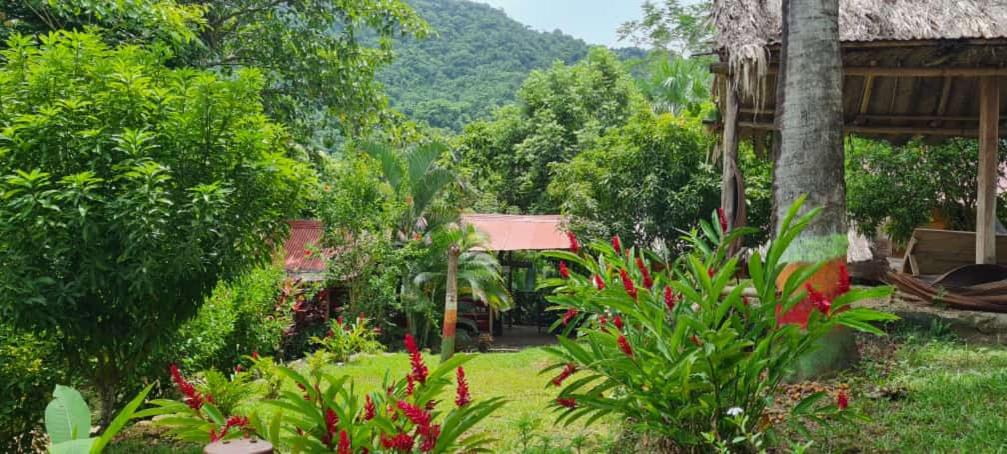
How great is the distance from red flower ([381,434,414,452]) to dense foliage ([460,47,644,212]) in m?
16.2

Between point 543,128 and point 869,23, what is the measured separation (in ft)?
44.6

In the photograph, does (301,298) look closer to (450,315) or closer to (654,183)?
(450,315)

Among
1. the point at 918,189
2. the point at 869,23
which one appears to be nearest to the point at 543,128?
the point at 918,189

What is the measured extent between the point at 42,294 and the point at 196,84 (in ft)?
4.44

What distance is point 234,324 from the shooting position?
705 centimetres

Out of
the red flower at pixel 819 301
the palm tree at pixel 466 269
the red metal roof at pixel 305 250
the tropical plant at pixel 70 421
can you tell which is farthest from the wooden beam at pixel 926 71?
the red metal roof at pixel 305 250

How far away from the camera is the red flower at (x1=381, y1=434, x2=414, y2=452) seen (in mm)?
2486

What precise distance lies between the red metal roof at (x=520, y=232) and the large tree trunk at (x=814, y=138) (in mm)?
9619

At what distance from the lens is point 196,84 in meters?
4.31

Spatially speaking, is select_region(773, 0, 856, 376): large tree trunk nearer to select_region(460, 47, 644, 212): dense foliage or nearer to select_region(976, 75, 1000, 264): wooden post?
select_region(976, 75, 1000, 264): wooden post

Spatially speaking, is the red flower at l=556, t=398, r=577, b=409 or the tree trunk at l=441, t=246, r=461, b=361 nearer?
the red flower at l=556, t=398, r=577, b=409

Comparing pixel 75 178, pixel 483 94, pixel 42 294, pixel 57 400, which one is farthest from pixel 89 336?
pixel 483 94

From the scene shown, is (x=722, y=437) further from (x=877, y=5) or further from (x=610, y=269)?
(x=877, y=5)

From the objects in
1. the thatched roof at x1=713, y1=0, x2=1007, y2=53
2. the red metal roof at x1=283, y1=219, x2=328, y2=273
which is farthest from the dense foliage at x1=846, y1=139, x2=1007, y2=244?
the red metal roof at x1=283, y1=219, x2=328, y2=273
